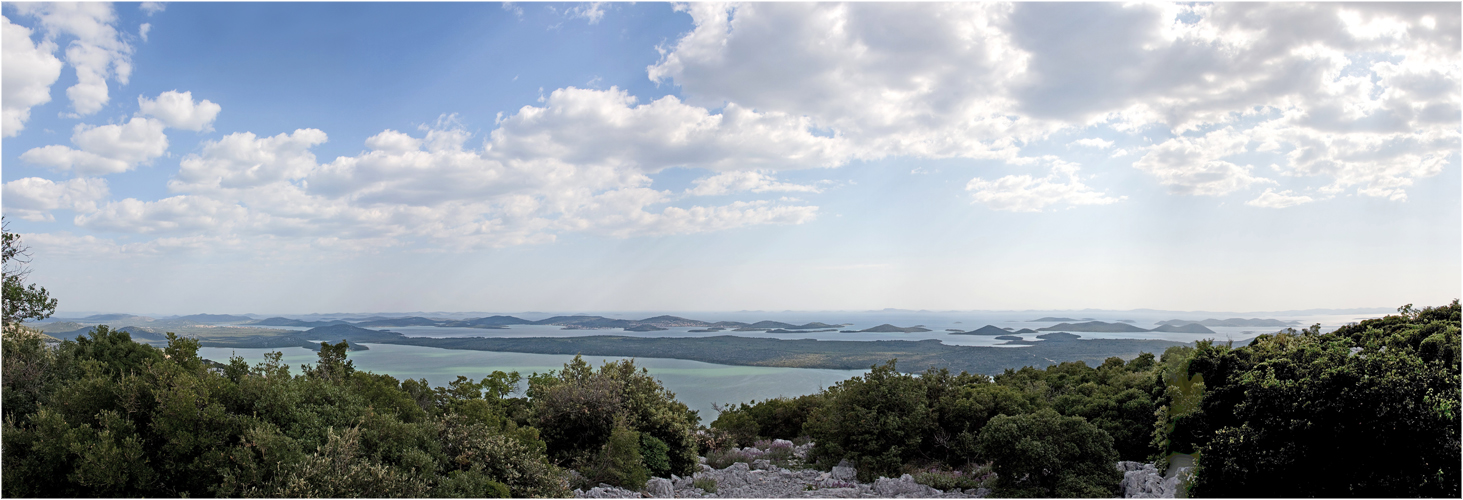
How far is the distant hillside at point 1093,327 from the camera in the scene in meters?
46.4

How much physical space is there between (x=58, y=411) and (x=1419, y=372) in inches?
528

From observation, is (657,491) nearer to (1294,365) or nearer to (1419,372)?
(1294,365)

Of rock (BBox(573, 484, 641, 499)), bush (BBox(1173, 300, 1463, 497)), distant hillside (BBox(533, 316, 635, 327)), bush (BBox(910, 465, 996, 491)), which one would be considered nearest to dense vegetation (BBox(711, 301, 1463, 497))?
bush (BBox(1173, 300, 1463, 497))

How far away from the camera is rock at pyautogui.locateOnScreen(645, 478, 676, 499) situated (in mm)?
10312

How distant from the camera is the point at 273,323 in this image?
3994cm

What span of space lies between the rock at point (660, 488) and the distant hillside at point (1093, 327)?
42.7 meters

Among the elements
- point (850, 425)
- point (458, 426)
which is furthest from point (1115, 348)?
point (458, 426)

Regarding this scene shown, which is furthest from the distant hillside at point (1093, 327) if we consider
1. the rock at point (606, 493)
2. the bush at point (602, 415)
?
the rock at point (606, 493)

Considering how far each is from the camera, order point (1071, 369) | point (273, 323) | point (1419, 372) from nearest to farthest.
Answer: point (1419, 372) < point (1071, 369) < point (273, 323)

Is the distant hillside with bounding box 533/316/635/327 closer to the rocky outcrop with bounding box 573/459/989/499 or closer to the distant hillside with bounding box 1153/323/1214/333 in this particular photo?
the distant hillside with bounding box 1153/323/1214/333

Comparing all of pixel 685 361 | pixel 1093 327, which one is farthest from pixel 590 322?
Result: pixel 1093 327

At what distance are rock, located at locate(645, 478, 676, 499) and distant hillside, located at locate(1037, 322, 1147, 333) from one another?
4274 cm

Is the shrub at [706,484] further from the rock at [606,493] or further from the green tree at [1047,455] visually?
the green tree at [1047,455]

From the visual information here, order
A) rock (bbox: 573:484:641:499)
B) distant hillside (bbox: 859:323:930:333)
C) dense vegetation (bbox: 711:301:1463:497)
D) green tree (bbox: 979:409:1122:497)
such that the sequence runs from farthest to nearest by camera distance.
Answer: distant hillside (bbox: 859:323:930:333) → green tree (bbox: 979:409:1122:497) → rock (bbox: 573:484:641:499) → dense vegetation (bbox: 711:301:1463:497)
